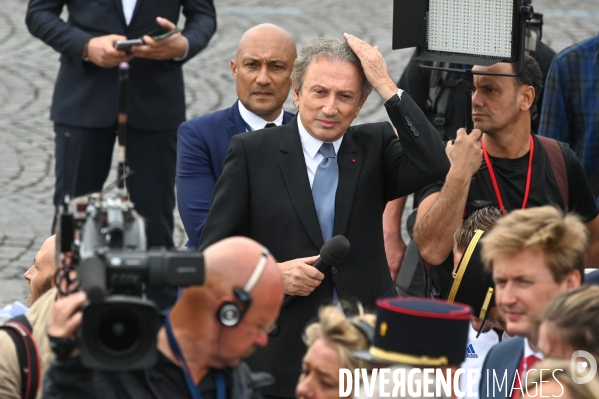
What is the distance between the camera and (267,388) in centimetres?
505

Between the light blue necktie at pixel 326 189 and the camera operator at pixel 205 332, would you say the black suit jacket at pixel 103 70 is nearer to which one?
the light blue necktie at pixel 326 189

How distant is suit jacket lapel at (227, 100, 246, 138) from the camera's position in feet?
20.3

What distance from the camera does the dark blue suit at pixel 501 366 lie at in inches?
170

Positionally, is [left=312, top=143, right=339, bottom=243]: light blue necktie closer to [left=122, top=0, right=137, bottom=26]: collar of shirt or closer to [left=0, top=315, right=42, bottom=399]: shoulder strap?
[left=0, top=315, right=42, bottom=399]: shoulder strap

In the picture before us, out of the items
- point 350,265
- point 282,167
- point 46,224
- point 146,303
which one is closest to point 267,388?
point 350,265

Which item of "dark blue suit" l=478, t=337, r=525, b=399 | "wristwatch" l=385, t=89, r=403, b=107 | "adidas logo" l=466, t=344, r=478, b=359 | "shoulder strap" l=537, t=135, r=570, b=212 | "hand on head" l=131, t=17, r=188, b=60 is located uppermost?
"hand on head" l=131, t=17, r=188, b=60

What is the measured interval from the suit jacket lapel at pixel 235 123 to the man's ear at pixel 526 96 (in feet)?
4.86

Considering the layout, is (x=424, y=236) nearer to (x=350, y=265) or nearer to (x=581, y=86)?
(x=350, y=265)

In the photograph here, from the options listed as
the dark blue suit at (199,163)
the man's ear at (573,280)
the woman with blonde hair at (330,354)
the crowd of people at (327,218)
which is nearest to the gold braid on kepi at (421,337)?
the crowd of people at (327,218)

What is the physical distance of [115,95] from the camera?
24.5ft

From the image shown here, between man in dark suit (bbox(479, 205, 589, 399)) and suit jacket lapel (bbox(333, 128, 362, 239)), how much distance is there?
923 mm

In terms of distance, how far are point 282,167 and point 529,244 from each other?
1320mm

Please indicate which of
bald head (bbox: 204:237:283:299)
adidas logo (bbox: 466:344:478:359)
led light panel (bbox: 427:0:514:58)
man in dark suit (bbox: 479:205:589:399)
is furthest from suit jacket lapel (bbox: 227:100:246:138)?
bald head (bbox: 204:237:283:299)

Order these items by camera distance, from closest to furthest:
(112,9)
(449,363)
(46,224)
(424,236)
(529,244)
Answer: (449,363) < (529,244) < (424,236) < (112,9) < (46,224)
